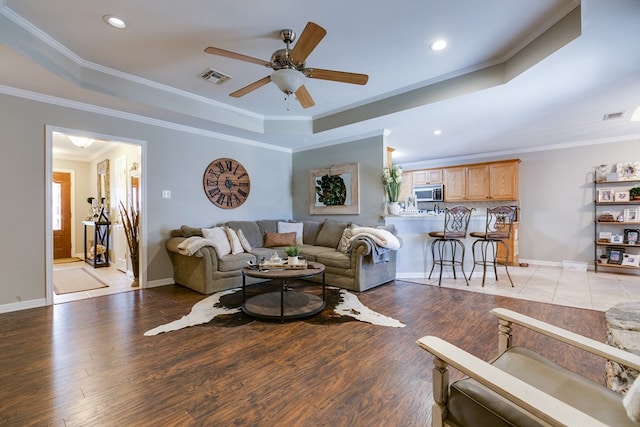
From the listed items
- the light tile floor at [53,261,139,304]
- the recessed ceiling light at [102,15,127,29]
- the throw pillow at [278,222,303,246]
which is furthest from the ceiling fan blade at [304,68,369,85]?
the light tile floor at [53,261,139,304]

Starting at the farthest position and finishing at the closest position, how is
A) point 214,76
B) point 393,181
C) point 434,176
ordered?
point 434,176 → point 393,181 → point 214,76

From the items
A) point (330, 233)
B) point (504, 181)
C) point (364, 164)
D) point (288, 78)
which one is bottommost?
point (330, 233)

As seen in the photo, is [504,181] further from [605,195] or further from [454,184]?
[605,195]

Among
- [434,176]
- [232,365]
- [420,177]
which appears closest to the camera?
[232,365]

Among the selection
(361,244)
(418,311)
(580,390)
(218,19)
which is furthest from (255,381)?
(218,19)

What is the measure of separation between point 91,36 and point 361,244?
11.9 ft

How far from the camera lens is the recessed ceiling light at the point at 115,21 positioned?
242cm

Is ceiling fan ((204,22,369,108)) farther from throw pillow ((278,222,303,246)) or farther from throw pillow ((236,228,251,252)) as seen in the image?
throw pillow ((278,222,303,246))

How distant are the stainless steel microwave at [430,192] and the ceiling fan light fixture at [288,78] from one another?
537 centimetres

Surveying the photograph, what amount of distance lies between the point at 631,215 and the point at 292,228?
6027 millimetres

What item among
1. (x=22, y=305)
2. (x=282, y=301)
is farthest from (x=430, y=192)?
(x=22, y=305)

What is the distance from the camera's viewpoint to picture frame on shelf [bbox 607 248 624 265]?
5.08 m

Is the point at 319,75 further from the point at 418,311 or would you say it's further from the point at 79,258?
the point at 79,258

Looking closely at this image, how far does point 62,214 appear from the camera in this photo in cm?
705
